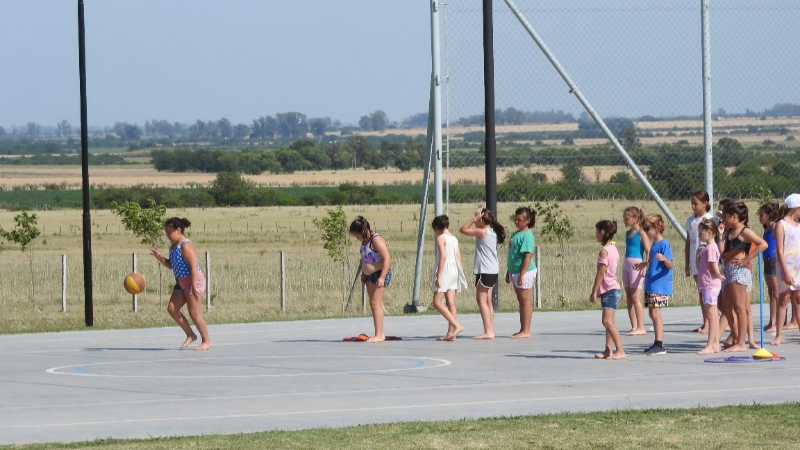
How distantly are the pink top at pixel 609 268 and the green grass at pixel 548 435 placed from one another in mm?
3570

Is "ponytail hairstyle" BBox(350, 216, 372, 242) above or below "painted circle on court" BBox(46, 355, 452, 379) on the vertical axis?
above

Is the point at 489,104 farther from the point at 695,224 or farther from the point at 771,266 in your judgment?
the point at 771,266

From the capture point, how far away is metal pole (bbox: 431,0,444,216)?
827 inches


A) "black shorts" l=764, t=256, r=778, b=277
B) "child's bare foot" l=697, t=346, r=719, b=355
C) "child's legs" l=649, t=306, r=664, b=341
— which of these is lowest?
"child's bare foot" l=697, t=346, r=719, b=355

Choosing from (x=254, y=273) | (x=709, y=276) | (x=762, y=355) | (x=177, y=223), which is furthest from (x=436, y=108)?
(x=254, y=273)

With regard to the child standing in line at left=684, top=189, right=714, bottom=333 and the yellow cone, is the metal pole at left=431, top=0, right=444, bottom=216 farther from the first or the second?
the yellow cone

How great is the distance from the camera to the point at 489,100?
69.2 feet

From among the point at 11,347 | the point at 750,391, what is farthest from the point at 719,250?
the point at 11,347

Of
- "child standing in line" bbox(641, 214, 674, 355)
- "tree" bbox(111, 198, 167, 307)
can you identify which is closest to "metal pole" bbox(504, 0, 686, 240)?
"child standing in line" bbox(641, 214, 674, 355)

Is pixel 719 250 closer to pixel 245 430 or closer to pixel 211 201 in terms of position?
pixel 245 430

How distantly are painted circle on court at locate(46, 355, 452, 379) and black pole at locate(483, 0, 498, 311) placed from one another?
657 cm

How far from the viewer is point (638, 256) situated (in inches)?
585

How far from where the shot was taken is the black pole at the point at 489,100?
2095 centimetres

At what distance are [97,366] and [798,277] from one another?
7.77 m
